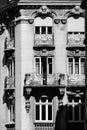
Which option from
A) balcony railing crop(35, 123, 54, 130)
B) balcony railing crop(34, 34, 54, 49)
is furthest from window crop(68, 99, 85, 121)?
balcony railing crop(34, 34, 54, 49)

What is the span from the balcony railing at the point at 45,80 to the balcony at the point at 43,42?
2739 millimetres

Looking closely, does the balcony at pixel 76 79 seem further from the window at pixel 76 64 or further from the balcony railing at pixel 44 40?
the balcony railing at pixel 44 40

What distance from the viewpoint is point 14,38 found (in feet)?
290

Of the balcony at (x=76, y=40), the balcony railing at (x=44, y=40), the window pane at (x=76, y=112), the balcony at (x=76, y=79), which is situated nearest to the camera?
A: the balcony at (x=76, y=79)

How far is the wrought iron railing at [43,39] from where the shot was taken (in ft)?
284

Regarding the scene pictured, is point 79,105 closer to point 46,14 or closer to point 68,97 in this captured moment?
point 68,97

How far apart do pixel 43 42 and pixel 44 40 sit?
22cm

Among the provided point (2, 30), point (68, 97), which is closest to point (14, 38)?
point (2, 30)

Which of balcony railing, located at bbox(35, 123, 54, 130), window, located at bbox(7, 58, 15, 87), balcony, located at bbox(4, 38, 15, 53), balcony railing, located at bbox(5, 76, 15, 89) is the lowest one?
balcony railing, located at bbox(35, 123, 54, 130)

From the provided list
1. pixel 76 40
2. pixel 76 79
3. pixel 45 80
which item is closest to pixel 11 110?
pixel 45 80

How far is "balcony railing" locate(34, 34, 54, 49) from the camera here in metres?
86.6

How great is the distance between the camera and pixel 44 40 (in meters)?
86.7

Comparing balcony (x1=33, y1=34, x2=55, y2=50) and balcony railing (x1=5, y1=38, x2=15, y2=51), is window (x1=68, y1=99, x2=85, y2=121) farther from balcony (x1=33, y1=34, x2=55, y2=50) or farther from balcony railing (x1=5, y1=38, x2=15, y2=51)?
balcony railing (x1=5, y1=38, x2=15, y2=51)

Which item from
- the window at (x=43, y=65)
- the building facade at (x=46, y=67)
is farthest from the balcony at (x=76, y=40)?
the window at (x=43, y=65)
